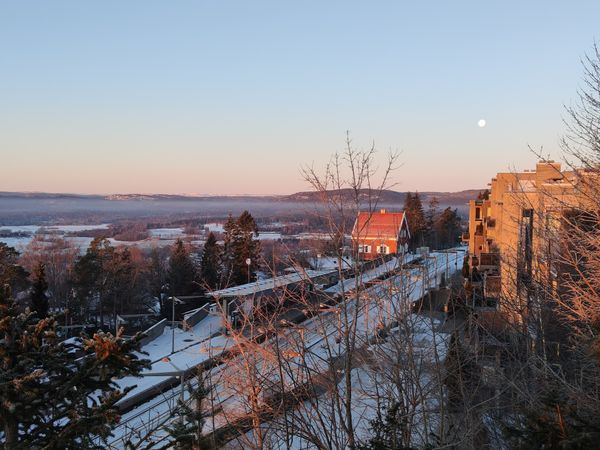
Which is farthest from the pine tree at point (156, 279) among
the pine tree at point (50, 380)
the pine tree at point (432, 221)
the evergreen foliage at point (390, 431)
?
the pine tree at point (50, 380)

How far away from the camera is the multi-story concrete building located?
12047mm

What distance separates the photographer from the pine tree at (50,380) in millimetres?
3381

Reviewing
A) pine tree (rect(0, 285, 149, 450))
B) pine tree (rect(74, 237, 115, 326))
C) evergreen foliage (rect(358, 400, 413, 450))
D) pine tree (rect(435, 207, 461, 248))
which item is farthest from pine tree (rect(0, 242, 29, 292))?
pine tree (rect(435, 207, 461, 248))

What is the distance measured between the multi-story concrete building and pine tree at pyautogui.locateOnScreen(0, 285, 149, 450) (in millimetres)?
8881

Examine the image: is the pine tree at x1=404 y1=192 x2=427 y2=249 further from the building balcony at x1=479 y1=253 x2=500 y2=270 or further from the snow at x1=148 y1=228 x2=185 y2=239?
the snow at x1=148 y1=228 x2=185 y2=239

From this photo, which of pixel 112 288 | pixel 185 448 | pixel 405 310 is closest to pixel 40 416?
pixel 185 448

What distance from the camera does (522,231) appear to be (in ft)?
53.0

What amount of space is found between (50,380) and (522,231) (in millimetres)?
15235

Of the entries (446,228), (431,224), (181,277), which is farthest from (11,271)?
(431,224)

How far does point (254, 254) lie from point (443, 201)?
142 ft

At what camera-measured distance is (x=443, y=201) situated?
71.4 meters

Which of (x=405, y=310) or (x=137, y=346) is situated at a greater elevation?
(x=137, y=346)

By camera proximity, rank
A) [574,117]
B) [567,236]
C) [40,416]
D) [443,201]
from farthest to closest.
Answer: [443,201], [567,236], [574,117], [40,416]

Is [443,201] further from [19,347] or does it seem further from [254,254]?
[19,347]
